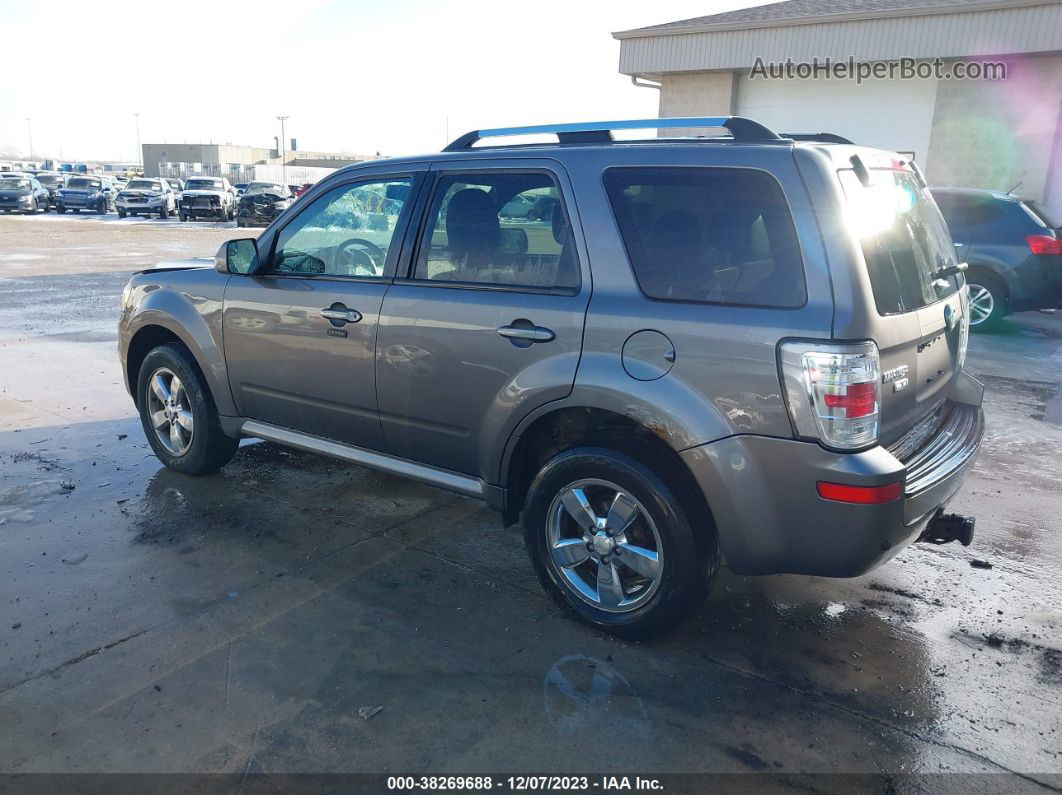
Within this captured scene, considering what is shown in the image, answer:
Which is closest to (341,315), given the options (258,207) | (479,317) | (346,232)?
(346,232)

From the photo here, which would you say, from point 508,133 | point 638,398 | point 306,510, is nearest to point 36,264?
point 306,510

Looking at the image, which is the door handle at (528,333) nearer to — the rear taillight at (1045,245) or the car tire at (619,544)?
the car tire at (619,544)

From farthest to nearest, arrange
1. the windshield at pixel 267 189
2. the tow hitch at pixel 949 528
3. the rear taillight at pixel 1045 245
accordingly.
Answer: the windshield at pixel 267 189, the rear taillight at pixel 1045 245, the tow hitch at pixel 949 528

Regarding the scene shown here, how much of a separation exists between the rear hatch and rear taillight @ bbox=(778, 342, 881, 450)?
0.11 meters

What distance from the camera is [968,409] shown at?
3.95 meters

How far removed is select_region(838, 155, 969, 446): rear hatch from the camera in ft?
9.82

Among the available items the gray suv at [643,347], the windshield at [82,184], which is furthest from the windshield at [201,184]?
the gray suv at [643,347]

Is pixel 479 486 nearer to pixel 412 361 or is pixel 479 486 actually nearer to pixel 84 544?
pixel 412 361

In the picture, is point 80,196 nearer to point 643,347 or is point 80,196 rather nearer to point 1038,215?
point 1038,215

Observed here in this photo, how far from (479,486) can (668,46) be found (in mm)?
17111

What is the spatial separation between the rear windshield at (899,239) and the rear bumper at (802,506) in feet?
1.91

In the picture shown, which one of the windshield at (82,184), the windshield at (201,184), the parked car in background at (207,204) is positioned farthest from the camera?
the windshield at (82,184)

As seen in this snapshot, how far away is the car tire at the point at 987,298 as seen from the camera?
1048 centimetres

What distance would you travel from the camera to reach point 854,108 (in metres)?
17.0
